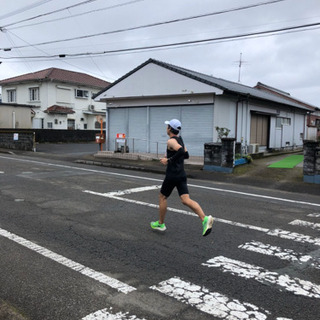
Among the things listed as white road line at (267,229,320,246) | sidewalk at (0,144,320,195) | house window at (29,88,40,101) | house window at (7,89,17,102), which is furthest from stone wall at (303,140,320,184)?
house window at (7,89,17,102)

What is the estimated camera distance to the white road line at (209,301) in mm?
3193

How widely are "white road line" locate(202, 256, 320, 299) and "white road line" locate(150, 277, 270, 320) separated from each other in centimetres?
61

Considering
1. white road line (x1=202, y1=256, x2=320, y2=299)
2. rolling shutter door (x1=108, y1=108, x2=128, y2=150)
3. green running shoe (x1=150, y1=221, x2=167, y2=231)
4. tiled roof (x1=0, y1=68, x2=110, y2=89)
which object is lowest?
white road line (x1=202, y1=256, x2=320, y2=299)

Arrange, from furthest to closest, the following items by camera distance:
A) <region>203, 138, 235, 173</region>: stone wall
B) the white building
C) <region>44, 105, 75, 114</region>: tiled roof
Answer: <region>44, 105, 75, 114</region>: tiled roof
the white building
<region>203, 138, 235, 173</region>: stone wall

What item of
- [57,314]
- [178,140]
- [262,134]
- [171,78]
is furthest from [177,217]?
[262,134]

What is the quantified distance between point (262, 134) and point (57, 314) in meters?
18.5

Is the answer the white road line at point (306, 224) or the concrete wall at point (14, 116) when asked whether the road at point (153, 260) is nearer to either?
the white road line at point (306, 224)

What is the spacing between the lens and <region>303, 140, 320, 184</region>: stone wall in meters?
11.3

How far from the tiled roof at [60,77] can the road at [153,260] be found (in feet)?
100

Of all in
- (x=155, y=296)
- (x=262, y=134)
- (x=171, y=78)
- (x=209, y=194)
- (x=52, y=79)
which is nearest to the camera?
(x=155, y=296)

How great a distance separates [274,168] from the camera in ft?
46.6

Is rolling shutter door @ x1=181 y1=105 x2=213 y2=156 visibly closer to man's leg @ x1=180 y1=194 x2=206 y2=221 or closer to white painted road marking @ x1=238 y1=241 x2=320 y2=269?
man's leg @ x1=180 y1=194 x2=206 y2=221

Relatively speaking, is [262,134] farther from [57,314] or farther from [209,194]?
[57,314]

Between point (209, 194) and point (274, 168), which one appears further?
point (274, 168)
